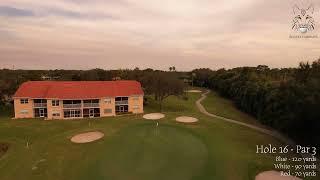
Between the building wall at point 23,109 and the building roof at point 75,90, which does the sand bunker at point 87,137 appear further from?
the building wall at point 23,109

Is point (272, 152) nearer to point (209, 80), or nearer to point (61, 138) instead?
point (61, 138)

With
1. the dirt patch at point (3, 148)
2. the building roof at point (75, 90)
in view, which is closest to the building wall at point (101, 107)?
the building roof at point (75, 90)

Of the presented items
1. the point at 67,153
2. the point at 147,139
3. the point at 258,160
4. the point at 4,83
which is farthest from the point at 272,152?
the point at 4,83

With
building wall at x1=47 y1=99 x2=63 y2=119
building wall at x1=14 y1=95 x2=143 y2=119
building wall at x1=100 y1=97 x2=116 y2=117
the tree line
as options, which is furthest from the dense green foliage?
building wall at x1=47 y1=99 x2=63 y2=119

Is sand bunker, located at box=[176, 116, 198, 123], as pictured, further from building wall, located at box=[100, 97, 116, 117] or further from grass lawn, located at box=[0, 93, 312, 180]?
building wall, located at box=[100, 97, 116, 117]

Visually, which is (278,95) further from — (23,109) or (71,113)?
(23,109)

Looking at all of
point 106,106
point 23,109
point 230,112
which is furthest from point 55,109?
point 230,112
